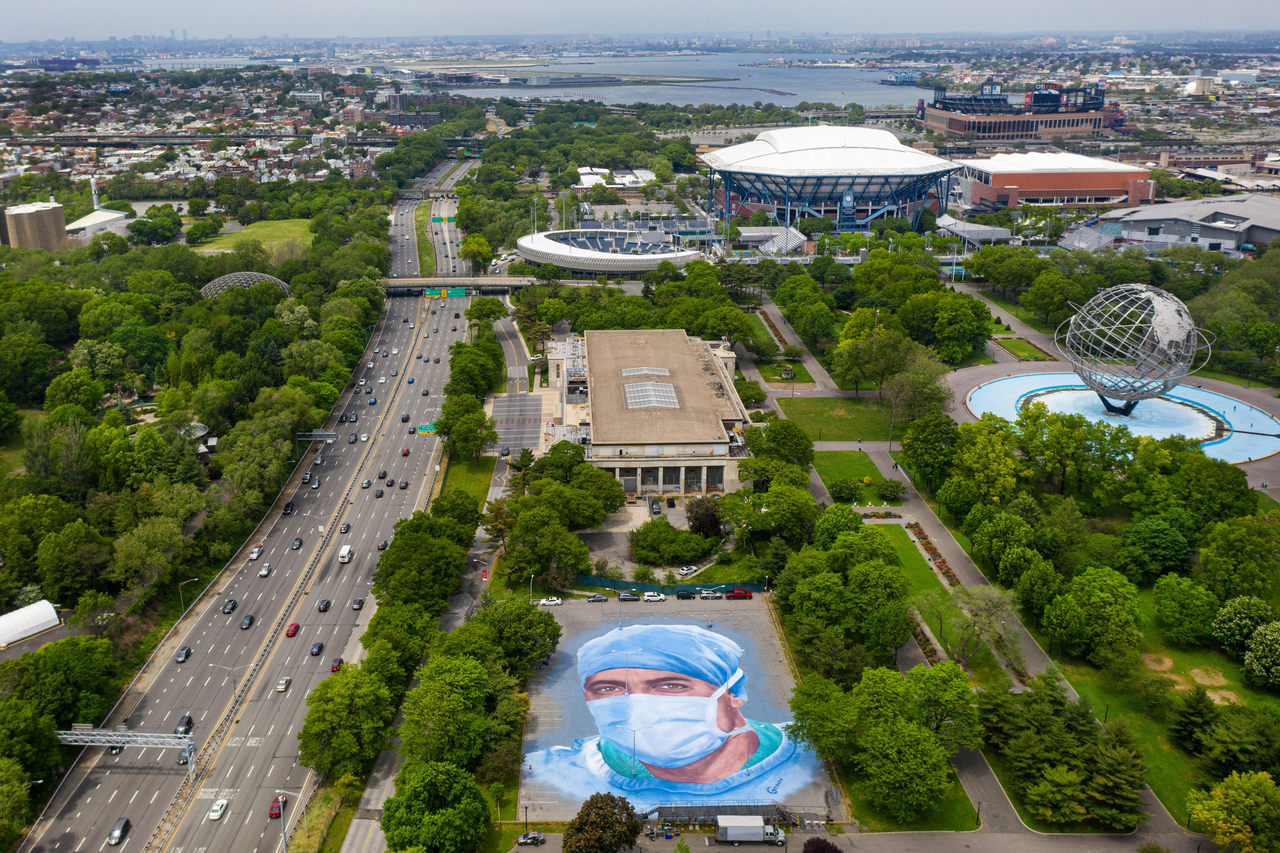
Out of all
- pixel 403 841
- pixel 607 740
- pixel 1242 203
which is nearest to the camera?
pixel 403 841

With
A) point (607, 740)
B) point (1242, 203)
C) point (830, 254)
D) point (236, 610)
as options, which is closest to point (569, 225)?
point (830, 254)

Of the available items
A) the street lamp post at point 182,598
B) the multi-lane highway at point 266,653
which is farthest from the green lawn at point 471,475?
the street lamp post at point 182,598

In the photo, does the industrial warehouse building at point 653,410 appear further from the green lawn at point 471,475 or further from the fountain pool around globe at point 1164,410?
the fountain pool around globe at point 1164,410

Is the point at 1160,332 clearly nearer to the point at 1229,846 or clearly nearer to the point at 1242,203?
the point at 1229,846

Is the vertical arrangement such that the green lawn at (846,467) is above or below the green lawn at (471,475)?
above

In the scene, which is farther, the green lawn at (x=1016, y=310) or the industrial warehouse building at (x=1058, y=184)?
the industrial warehouse building at (x=1058, y=184)

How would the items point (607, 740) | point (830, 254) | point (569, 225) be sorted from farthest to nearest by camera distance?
point (569, 225) < point (830, 254) < point (607, 740)
